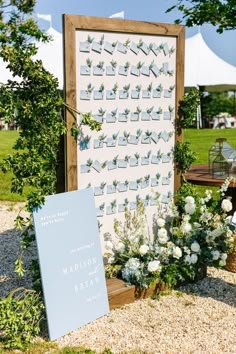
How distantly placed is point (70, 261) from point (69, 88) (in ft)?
4.25

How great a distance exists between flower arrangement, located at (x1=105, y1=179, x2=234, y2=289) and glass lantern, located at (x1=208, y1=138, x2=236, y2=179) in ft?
1.73

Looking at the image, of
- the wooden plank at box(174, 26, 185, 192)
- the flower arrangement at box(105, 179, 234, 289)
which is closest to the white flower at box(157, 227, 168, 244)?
the flower arrangement at box(105, 179, 234, 289)

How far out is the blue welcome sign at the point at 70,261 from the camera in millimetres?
3830

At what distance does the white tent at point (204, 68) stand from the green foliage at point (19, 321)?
63.7 feet

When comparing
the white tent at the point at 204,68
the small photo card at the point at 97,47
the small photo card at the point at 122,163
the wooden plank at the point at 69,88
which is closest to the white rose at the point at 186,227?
the small photo card at the point at 122,163

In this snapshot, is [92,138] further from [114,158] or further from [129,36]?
[129,36]

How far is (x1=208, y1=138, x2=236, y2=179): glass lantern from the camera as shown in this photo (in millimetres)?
5512

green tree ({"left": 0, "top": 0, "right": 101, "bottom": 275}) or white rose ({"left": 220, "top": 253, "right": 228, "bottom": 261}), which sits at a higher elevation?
green tree ({"left": 0, "top": 0, "right": 101, "bottom": 275})

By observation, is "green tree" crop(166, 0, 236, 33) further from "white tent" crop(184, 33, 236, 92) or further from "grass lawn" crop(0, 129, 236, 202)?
"white tent" crop(184, 33, 236, 92)

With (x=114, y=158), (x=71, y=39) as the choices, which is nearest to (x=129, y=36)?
(x=71, y=39)

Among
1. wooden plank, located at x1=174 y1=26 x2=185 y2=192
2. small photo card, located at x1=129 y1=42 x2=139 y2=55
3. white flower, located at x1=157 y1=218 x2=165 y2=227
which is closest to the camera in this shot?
small photo card, located at x1=129 y1=42 x2=139 y2=55

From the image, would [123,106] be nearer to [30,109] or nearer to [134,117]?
[134,117]

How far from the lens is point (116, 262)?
4785mm

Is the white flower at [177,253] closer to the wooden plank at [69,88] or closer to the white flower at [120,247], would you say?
the white flower at [120,247]
